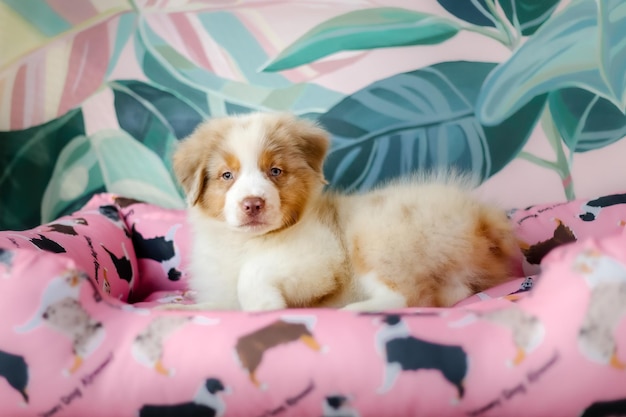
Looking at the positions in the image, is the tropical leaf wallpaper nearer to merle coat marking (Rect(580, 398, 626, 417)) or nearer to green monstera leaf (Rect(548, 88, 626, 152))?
green monstera leaf (Rect(548, 88, 626, 152))

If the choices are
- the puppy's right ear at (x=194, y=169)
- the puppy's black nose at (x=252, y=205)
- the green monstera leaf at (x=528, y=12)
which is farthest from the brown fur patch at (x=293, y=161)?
the green monstera leaf at (x=528, y=12)

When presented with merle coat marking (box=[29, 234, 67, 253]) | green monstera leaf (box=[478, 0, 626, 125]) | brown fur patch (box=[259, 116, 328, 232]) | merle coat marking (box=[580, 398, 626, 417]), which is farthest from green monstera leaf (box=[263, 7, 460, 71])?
merle coat marking (box=[580, 398, 626, 417])

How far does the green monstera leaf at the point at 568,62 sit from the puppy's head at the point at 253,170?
1.23 meters

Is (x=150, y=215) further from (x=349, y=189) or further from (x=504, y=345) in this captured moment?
(x=504, y=345)

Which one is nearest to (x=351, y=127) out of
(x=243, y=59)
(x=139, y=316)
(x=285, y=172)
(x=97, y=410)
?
(x=243, y=59)

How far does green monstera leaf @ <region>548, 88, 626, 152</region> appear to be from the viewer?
2.83m

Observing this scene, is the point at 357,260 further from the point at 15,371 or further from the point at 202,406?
the point at 15,371

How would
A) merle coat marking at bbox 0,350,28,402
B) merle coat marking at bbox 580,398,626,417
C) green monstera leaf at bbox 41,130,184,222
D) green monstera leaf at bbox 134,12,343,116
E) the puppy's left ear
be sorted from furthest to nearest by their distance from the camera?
green monstera leaf at bbox 41,130,184,222, green monstera leaf at bbox 134,12,343,116, the puppy's left ear, merle coat marking at bbox 0,350,28,402, merle coat marking at bbox 580,398,626,417

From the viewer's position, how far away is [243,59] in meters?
2.98

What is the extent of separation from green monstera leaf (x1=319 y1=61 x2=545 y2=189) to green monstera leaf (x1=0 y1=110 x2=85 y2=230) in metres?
1.47

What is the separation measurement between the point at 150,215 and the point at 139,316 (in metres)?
1.53

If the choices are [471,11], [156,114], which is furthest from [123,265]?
[471,11]

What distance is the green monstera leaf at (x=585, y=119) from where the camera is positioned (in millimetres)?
2828

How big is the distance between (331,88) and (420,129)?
20.8 inches
